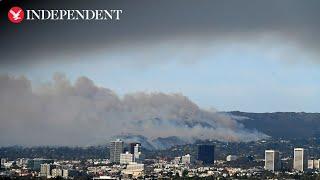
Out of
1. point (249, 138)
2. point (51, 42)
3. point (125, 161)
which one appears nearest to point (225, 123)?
point (249, 138)

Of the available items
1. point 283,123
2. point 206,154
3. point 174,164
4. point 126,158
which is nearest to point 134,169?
point 126,158

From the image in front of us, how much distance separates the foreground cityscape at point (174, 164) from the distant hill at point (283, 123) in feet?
0.19

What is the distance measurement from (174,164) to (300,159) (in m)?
0.75

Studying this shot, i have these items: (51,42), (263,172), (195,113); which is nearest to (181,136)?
(195,113)

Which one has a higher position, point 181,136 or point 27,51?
point 27,51

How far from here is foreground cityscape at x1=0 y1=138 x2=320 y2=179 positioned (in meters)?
4.97

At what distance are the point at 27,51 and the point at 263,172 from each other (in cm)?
156

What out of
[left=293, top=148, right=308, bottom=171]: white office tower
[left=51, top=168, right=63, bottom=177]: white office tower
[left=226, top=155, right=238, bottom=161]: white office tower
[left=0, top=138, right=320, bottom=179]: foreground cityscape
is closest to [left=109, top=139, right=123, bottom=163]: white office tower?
[left=0, top=138, right=320, bottom=179]: foreground cityscape

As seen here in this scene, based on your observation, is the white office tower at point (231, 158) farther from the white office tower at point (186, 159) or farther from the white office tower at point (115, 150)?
the white office tower at point (115, 150)

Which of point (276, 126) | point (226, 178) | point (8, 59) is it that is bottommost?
point (226, 178)

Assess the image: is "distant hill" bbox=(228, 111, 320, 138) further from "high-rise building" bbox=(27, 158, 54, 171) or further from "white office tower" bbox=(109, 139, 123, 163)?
"high-rise building" bbox=(27, 158, 54, 171)

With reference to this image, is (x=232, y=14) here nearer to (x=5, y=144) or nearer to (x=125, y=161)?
(x=125, y=161)

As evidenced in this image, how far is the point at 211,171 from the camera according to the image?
5.02 meters

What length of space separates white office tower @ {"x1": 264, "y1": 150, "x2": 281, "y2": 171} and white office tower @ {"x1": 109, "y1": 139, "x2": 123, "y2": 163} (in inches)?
34.1
